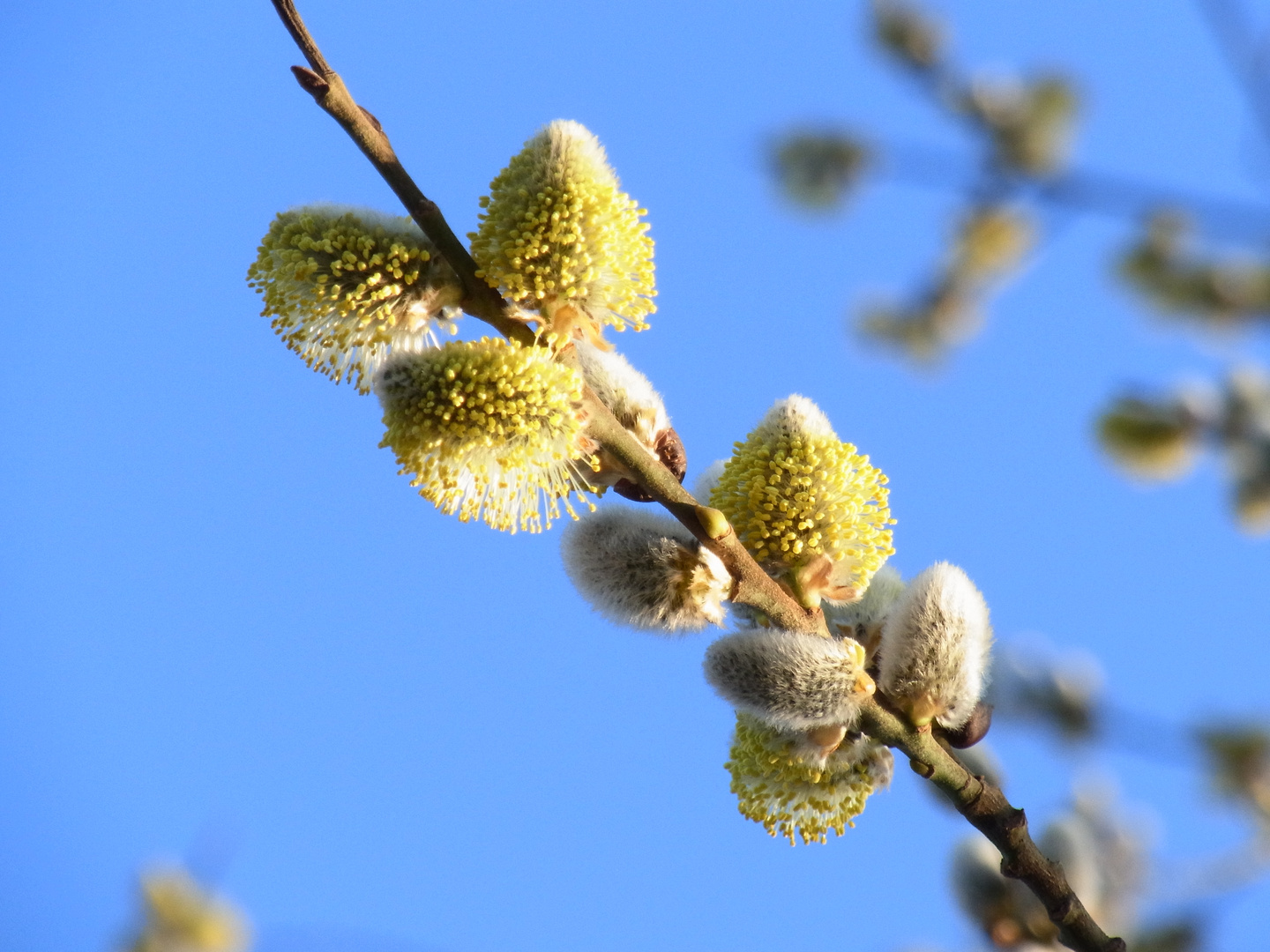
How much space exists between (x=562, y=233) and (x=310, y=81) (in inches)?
14.8

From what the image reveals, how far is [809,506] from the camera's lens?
1.52 m

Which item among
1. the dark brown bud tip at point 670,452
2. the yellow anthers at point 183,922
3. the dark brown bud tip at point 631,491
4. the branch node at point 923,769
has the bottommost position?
the yellow anthers at point 183,922

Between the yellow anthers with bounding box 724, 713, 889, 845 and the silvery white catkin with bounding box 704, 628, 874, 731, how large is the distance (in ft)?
0.49

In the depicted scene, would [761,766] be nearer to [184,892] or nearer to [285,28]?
[184,892]

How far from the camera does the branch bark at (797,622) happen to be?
1.40 metres

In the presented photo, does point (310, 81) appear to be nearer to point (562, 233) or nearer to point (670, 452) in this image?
point (562, 233)

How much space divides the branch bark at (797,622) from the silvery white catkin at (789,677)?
2.2 inches

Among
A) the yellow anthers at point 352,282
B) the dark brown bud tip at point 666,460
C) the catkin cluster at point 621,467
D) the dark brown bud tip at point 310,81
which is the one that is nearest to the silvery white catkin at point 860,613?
the catkin cluster at point 621,467

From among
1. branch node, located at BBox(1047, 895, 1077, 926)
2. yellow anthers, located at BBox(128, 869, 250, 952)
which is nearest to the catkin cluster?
branch node, located at BBox(1047, 895, 1077, 926)

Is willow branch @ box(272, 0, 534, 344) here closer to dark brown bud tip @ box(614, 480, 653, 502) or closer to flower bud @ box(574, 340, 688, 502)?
flower bud @ box(574, 340, 688, 502)

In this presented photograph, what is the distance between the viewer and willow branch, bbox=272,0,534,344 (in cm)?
120

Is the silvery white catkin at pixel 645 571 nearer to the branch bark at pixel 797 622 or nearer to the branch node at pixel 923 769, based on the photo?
the branch bark at pixel 797 622

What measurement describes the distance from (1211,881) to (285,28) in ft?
7.19

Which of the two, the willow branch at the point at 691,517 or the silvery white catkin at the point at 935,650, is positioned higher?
the silvery white catkin at the point at 935,650
